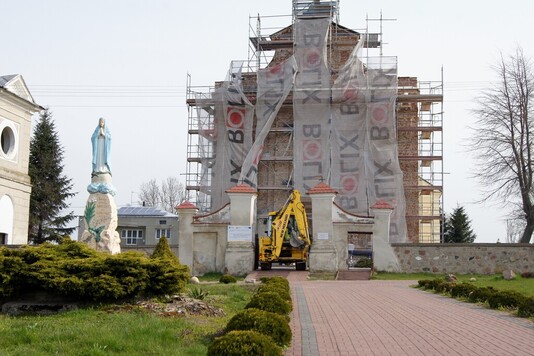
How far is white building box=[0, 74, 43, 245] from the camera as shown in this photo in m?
35.9

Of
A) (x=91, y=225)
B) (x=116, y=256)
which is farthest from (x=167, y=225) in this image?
(x=116, y=256)

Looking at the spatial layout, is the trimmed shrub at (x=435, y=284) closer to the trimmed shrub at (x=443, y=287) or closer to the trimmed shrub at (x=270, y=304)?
the trimmed shrub at (x=443, y=287)

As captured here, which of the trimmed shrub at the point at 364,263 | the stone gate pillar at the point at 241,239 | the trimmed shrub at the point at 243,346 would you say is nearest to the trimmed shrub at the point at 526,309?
the trimmed shrub at the point at 243,346

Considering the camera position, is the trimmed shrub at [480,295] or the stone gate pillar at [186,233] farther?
the stone gate pillar at [186,233]

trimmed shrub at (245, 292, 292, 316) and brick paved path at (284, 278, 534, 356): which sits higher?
trimmed shrub at (245, 292, 292, 316)

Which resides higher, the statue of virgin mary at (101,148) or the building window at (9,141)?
the building window at (9,141)

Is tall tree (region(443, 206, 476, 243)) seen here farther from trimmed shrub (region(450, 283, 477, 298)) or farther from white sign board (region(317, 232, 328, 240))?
trimmed shrub (region(450, 283, 477, 298))

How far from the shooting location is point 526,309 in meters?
13.9

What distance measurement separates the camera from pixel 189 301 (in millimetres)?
14117

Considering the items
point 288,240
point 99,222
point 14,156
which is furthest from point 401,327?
point 14,156

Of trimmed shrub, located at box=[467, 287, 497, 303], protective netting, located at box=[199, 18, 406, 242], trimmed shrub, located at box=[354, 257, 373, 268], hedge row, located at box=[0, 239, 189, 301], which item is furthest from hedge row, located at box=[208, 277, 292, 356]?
trimmed shrub, located at box=[354, 257, 373, 268]

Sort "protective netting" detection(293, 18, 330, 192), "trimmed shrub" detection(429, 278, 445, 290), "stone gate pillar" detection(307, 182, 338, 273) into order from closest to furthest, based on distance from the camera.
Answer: "trimmed shrub" detection(429, 278, 445, 290) < "stone gate pillar" detection(307, 182, 338, 273) < "protective netting" detection(293, 18, 330, 192)

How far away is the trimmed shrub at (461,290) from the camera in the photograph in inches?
718

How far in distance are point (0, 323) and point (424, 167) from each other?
34.2 m
